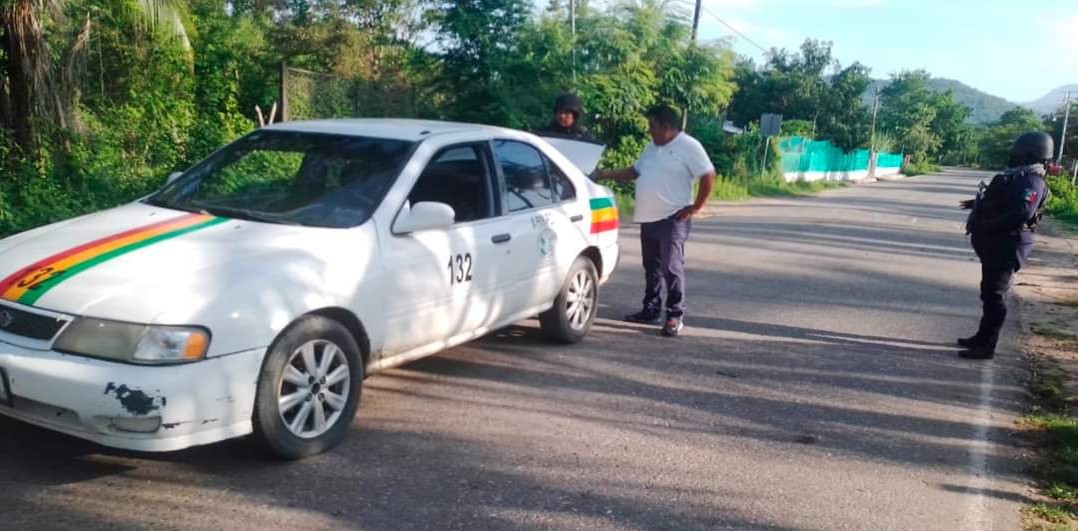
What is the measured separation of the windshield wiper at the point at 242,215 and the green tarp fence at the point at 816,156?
97.0ft

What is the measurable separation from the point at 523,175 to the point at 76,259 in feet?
9.30

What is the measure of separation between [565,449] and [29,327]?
251 cm

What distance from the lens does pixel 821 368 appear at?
652 cm

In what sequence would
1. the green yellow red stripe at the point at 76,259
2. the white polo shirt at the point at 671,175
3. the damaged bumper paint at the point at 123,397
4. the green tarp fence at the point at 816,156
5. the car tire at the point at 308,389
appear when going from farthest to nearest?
the green tarp fence at the point at 816,156
the white polo shirt at the point at 671,175
the car tire at the point at 308,389
the green yellow red stripe at the point at 76,259
the damaged bumper paint at the point at 123,397

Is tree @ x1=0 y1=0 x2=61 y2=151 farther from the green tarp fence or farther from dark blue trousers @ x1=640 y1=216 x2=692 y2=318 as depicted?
the green tarp fence

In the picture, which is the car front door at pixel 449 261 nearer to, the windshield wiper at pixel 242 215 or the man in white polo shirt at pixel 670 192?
the windshield wiper at pixel 242 215

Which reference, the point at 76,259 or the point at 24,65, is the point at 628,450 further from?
the point at 24,65

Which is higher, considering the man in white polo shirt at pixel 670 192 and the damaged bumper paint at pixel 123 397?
the man in white polo shirt at pixel 670 192

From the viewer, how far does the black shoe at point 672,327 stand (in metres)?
7.14

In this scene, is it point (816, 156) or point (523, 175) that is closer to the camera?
point (523, 175)

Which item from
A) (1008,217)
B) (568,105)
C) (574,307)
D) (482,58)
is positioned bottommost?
(574,307)

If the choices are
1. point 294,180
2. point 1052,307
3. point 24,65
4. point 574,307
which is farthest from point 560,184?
point 24,65

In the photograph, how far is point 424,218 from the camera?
464 cm

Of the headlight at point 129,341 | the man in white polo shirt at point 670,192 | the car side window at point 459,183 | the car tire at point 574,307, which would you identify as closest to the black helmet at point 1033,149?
the man in white polo shirt at point 670,192
